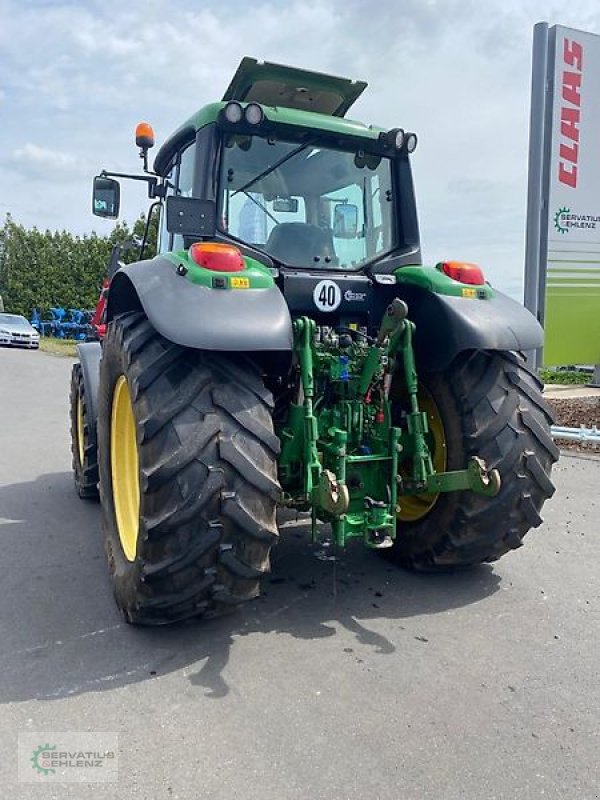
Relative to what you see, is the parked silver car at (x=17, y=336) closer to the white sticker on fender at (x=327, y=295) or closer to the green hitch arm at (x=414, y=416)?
the white sticker on fender at (x=327, y=295)

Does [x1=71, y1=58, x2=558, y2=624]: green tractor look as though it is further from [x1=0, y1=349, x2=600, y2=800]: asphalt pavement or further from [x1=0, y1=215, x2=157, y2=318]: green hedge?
[x1=0, y1=215, x2=157, y2=318]: green hedge

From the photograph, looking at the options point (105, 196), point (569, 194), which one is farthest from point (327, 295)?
point (569, 194)

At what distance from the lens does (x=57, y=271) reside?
3497 centimetres

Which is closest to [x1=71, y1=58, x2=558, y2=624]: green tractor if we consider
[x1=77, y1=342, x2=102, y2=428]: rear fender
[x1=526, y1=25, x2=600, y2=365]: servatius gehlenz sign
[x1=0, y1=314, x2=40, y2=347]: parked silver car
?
[x1=77, y1=342, x2=102, y2=428]: rear fender

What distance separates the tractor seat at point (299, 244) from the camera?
3658 mm

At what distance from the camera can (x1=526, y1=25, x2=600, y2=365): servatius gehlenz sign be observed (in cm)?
811

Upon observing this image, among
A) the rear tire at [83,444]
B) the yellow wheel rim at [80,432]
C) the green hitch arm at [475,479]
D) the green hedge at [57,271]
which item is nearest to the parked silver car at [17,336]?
the green hedge at [57,271]

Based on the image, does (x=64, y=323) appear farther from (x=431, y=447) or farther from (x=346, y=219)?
(x=431, y=447)

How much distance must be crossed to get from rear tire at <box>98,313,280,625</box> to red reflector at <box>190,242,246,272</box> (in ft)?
1.25

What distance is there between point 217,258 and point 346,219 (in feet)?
4.32

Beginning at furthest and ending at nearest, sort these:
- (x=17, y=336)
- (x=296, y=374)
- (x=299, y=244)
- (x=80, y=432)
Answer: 1. (x=17, y=336)
2. (x=80, y=432)
3. (x=299, y=244)
4. (x=296, y=374)

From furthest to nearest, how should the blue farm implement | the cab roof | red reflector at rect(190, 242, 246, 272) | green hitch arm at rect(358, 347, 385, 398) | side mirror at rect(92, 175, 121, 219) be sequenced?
1. the blue farm implement
2. side mirror at rect(92, 175, 121, 219)
3. the cab roof
4. green hitch arm at rect(358, 347, 385, 398)
5. red reflector at rect(190, 242, 246, 272)

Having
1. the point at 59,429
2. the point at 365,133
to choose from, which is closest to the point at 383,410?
the point at 365,133

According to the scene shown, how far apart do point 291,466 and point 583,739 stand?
1658 millimetres
